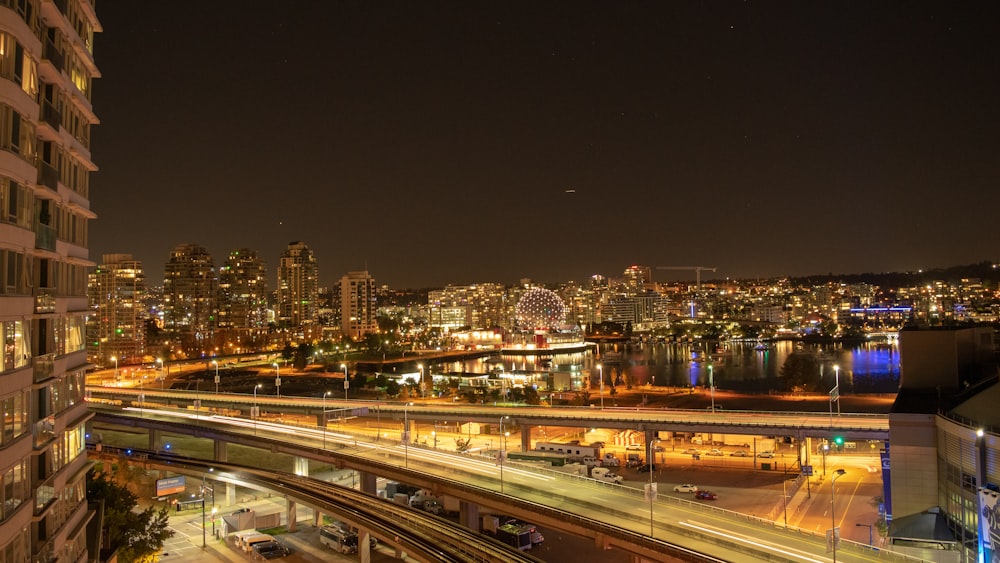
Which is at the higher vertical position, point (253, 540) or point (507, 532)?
point (507, 532)

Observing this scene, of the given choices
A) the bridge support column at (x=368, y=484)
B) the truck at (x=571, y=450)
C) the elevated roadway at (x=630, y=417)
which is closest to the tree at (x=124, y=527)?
the bridge support column at (x=368, y=484)

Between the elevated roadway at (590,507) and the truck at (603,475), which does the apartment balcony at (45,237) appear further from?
the truck at (603,475)

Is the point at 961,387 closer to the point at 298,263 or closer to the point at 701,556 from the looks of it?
the point at 701,556

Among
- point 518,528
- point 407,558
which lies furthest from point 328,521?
point 518,528

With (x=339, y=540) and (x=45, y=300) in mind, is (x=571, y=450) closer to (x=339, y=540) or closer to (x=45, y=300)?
(x=339, y=540)

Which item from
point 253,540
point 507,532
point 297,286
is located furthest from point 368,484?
point 297,286
